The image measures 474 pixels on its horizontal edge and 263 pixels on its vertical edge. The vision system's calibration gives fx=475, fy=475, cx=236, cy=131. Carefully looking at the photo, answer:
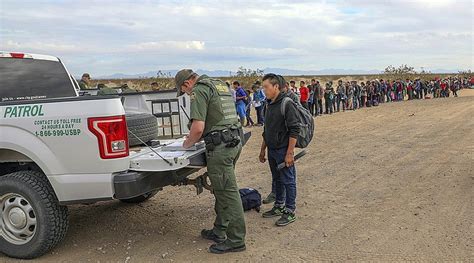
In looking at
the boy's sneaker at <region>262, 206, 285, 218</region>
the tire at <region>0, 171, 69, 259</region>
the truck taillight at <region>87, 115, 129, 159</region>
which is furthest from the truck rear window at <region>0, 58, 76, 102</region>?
the boy's sneaker at <region>262, 206, 285, 218</region>

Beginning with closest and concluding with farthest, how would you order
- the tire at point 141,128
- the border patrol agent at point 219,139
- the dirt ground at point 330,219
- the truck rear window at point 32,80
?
the border patrol agent at point 219,139 < the dirt ground at point 330,219 < the tire at point 141,128 < the truck rear window at point 32,80

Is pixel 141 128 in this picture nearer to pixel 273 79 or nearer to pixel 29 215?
pixel 29 215

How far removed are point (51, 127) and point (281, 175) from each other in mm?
2559

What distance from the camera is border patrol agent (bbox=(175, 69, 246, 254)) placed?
4359 mm

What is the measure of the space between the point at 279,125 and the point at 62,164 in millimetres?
2351

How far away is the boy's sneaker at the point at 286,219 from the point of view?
526cm

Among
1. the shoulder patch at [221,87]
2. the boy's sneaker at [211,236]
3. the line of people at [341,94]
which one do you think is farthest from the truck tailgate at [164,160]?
the line of people at [341,94]

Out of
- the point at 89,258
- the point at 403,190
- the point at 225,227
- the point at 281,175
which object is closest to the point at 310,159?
the point at 403,190

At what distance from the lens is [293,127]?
17.0 ft

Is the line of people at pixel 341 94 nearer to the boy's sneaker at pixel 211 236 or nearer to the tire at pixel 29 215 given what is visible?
the boy's sneaker at pixel 211 236

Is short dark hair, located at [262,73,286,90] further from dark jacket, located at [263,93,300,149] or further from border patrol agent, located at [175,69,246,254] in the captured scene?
border patrol agent, located at [175,69,246,254]

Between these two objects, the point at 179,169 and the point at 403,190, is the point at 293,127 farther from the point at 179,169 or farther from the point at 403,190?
the point at 403,190

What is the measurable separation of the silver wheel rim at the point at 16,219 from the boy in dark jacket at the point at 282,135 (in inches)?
99.4

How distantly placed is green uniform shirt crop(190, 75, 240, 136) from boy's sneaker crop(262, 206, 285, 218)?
4.88 feet
